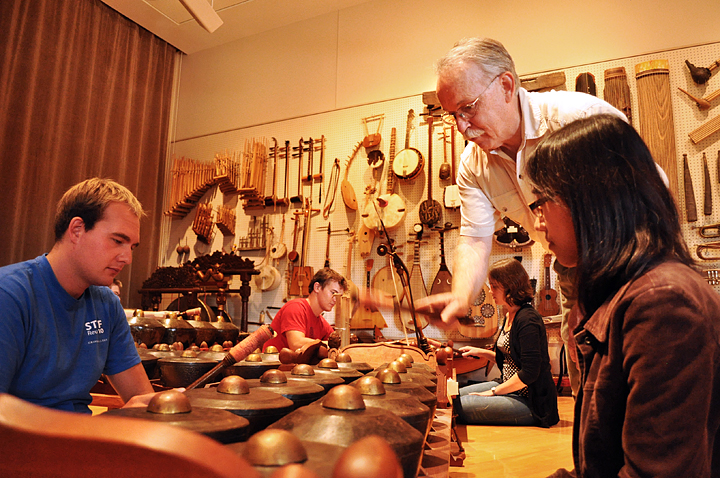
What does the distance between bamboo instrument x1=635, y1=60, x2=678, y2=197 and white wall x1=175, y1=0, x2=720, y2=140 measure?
1.11 ft

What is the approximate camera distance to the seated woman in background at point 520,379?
3598 mm

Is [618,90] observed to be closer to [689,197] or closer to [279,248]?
[689,197]

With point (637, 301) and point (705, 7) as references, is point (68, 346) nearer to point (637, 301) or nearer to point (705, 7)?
point (637, 301)

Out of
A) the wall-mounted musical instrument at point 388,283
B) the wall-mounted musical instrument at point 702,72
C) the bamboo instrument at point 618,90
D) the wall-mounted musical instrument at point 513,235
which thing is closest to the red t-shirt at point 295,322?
the wall-mounted musical instrument at point 388,283

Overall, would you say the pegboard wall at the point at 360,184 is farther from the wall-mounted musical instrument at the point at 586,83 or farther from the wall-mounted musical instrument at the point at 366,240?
the wall-mounted musical instrument at the point at 586,83

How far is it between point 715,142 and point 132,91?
26.0ft

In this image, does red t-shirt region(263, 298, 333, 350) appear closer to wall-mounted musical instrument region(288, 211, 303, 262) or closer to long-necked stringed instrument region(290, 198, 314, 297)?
long-necked stringed instrument region(290, 198, 314, 297)

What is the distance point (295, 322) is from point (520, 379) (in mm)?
1722

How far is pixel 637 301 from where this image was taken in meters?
0.83

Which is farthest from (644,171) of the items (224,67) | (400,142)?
(224,67)

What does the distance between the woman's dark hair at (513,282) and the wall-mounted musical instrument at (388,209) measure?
252 centimetres

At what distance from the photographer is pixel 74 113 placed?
7.27 meters

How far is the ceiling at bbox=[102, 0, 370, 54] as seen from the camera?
296 inches

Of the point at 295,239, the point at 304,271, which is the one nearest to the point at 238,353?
the point at 304,271
